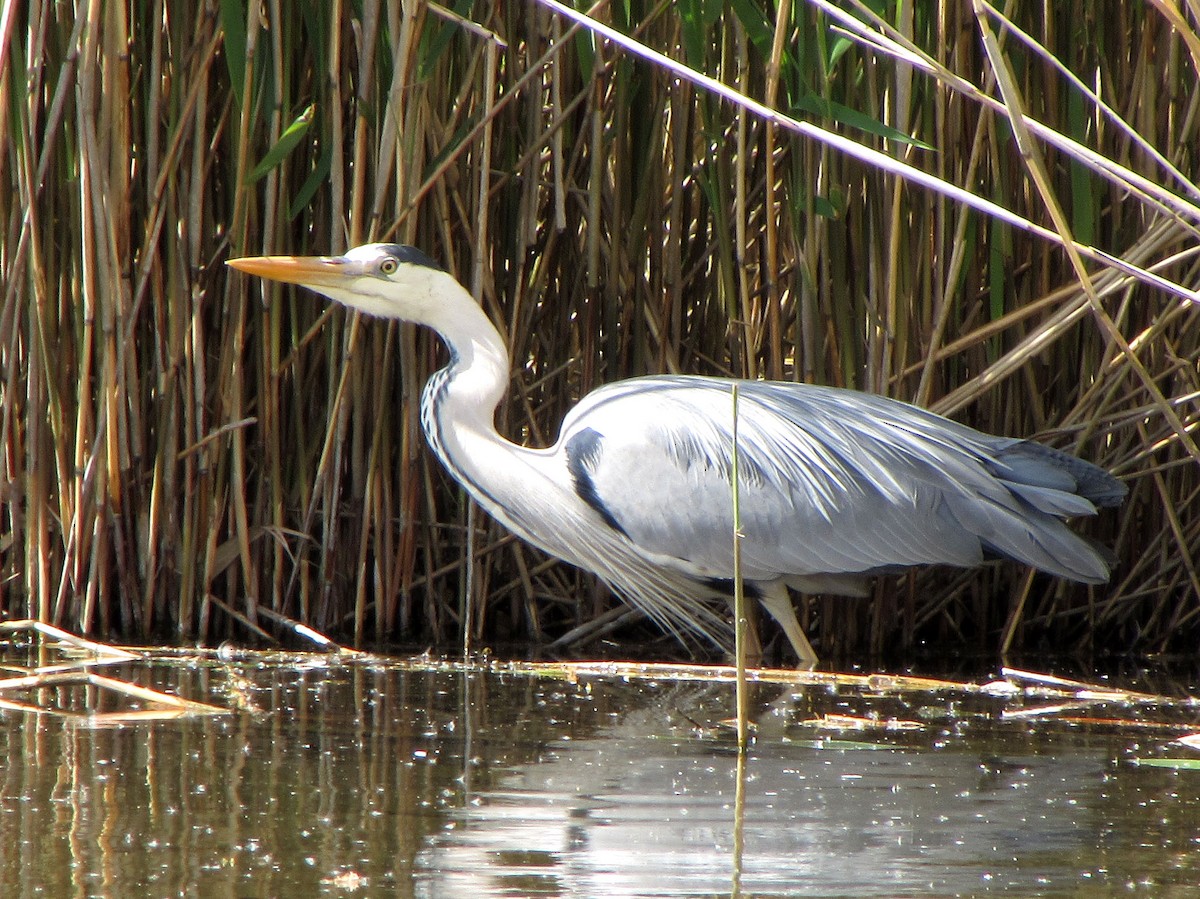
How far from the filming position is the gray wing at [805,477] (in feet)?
13.6

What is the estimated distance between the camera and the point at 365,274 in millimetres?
4090

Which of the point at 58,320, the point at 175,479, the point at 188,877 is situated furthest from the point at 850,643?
the point at 188,877

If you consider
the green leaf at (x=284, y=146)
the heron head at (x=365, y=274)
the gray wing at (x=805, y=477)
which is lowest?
the gray wing at (x=805, y=477)

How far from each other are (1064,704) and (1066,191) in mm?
1654

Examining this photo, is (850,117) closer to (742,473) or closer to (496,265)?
(742,473)

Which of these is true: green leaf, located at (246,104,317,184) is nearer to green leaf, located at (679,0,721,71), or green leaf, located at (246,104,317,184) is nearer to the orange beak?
the orange beak

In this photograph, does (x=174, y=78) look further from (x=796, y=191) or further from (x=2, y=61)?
(x=796, y=191)

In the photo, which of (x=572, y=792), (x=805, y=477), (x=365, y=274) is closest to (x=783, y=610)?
(x=805, y=477)

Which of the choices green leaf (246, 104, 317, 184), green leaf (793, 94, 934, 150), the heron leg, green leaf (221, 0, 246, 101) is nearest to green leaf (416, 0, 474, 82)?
green leaf (246, 104, 317, 184)

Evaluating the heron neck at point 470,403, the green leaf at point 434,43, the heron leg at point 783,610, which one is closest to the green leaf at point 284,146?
the green leaf at point 434,43

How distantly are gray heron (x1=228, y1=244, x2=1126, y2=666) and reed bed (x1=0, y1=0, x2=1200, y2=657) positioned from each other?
19cm

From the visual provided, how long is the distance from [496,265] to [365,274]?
66cm

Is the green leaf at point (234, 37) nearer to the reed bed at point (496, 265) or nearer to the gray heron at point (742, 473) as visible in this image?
the reed bed at point (496, 265)

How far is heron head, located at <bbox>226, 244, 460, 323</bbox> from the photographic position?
4.03m
